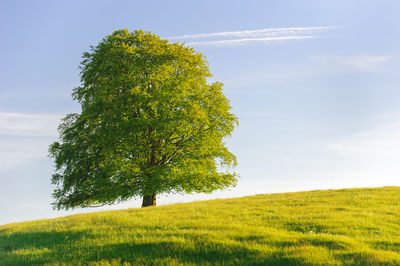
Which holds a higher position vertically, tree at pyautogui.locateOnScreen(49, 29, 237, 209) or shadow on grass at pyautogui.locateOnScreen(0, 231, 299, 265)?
tree at pyautogui.locateOnScreen(49, 29, 237, 209)

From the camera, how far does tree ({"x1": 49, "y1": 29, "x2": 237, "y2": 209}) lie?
911 inches

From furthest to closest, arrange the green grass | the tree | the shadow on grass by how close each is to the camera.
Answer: the tree < the green grass < the shadow on grass

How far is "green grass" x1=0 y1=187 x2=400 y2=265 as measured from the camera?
9.99 metres

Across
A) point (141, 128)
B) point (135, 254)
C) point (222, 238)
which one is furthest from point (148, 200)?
point (135, 254)

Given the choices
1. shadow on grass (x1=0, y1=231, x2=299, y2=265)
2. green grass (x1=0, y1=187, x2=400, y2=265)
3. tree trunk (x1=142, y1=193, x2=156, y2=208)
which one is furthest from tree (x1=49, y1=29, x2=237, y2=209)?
shadow on grass (x1=0, y1=231, x2=299, y2=265)

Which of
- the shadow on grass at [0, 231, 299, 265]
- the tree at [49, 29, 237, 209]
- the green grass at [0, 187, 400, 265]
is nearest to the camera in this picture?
the shadow on grass at [0, 231, 299, 265]

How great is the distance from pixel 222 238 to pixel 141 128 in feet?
41.7

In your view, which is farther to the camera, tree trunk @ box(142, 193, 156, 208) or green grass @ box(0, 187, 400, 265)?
tree trunk @ box(142, 193, 156, 208)

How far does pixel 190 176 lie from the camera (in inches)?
924

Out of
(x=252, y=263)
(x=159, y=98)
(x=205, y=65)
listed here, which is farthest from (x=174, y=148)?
(x=252, y=263)

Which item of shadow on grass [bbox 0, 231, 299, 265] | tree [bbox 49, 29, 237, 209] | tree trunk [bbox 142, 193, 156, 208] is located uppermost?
tree [bbox 49, 29, 237, 209]

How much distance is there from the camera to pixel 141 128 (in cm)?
2277

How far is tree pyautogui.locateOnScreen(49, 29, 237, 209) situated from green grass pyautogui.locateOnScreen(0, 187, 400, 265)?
616 centimetres

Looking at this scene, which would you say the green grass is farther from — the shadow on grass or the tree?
the tree
